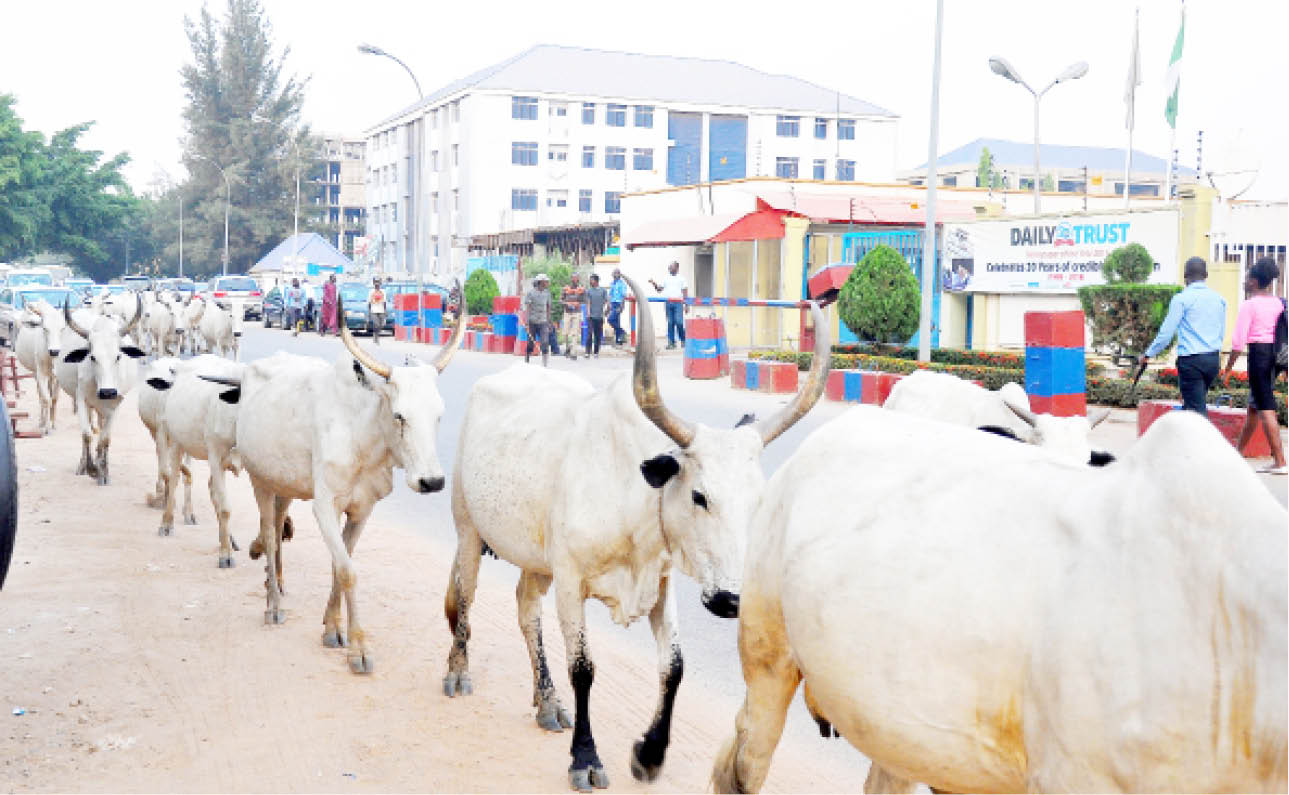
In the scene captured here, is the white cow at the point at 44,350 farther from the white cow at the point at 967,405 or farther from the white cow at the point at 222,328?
the white cow at the point at 967,405

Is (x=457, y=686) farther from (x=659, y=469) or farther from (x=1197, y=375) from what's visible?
(x=1197, y=375)

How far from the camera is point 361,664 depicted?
20.3 feet

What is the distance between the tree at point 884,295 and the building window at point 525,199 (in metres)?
42.7

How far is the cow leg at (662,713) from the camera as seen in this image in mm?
4762

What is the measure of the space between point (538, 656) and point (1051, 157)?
7816 cm

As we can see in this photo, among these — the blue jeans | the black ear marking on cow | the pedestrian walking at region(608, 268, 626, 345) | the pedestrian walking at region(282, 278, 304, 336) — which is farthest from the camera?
the pedestrian walking at region(282, 278, 304, 336)

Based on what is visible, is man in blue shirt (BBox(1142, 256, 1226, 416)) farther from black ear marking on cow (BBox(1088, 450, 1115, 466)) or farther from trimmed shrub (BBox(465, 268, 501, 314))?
trimmed shrub (BBox(465, 268, 501, 314))

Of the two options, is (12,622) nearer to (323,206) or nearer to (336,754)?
(336,754)

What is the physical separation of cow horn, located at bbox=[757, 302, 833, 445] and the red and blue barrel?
16.7 m

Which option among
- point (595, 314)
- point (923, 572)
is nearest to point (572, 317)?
point (595, 314)

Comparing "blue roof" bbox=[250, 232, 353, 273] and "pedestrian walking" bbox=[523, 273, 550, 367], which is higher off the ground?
"blue roof" bbox=[250, 232, 353, 273]

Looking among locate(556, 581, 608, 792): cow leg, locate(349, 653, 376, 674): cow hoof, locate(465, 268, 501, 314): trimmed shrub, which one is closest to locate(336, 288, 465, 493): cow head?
locate(349, 653, 376, 674): cow hoof

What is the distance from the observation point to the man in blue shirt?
10.9m

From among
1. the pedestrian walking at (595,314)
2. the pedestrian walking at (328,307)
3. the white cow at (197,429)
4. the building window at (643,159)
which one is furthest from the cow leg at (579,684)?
the building window at (643,159)
